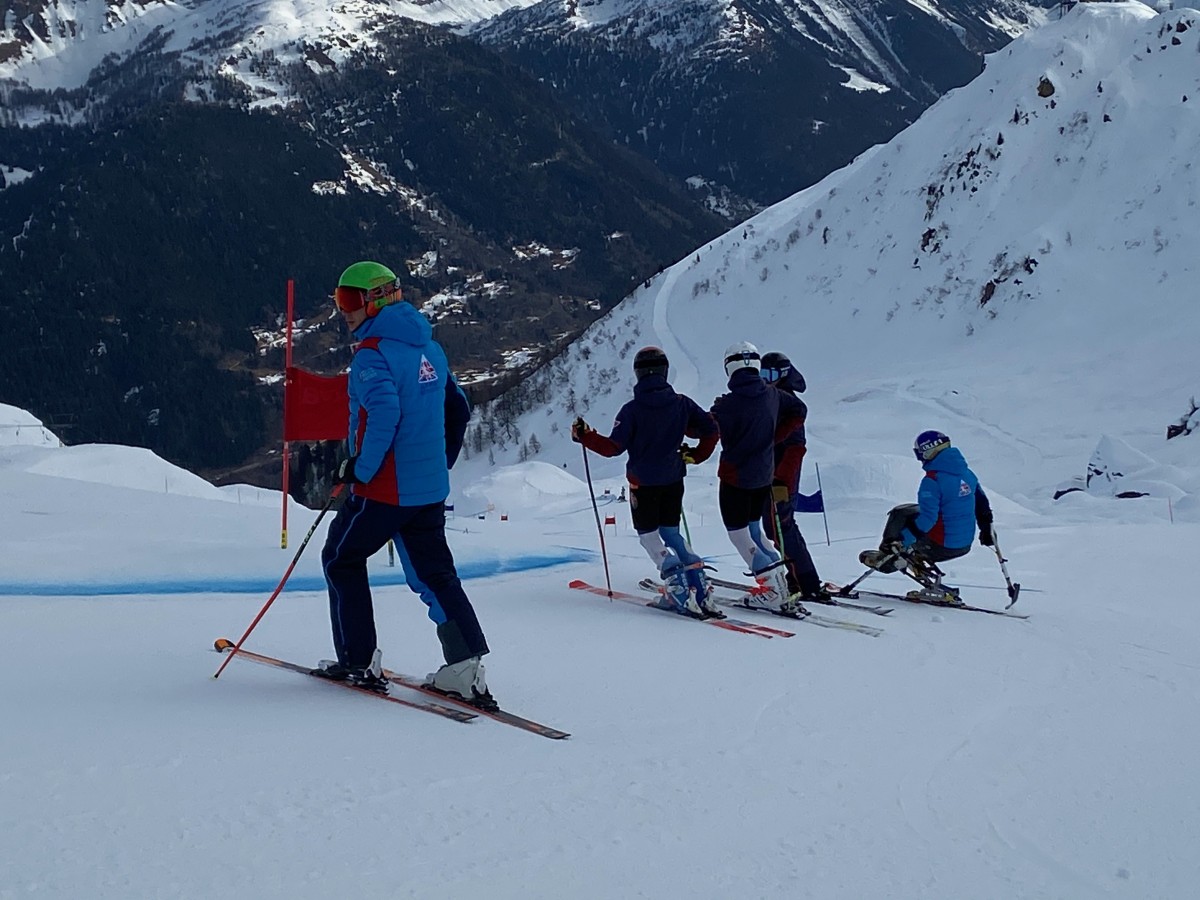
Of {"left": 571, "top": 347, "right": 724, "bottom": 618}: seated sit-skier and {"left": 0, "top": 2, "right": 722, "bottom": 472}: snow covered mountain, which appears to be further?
{"left": 0, "top": 2, "right": 722, "bottom": 472}: snow covered mountain

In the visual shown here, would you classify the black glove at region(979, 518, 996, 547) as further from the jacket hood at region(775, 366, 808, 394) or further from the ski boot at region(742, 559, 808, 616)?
the ski boot at region(742, 559, 808, 616)

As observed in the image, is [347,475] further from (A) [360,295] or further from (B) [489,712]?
(B) [489,712]

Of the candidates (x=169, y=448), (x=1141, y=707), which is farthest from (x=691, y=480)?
(x=169, y=448)

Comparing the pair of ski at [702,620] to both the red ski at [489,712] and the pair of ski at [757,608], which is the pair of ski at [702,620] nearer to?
the pair of ski at [757,608]

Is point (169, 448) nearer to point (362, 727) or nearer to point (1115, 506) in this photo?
point (1115, 506)

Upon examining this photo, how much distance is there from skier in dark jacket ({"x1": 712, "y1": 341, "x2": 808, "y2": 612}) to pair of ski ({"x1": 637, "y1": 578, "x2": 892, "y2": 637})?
0.18 ft

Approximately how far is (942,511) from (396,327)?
514 cm

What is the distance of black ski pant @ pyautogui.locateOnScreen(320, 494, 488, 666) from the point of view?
4289 millimetres

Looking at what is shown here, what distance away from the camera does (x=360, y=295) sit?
14.0ft

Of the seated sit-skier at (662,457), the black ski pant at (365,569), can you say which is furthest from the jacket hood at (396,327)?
the seated sit-skier at (662,457)

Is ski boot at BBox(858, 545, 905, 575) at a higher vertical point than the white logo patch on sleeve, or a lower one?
lower

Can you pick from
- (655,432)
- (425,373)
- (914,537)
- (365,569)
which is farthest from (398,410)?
(914,537)

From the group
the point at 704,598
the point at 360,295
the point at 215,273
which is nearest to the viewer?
the point at 360,295

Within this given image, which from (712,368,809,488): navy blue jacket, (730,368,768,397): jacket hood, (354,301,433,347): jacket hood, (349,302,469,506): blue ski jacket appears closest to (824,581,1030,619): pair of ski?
(712,368,809,488): navy blue jacket
